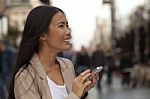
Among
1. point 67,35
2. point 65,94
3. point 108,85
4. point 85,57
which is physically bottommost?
point 108,85

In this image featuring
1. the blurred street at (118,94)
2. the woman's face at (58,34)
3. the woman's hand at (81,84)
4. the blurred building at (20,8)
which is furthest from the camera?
the blurred street at (118,94)

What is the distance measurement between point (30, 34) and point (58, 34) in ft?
→ 0.46

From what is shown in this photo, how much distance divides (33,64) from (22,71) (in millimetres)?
81

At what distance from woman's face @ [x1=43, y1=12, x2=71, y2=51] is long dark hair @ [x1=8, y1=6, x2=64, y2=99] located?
38 mm

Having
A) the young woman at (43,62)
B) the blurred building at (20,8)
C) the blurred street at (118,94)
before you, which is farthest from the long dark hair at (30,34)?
the blurred street at (118,94)

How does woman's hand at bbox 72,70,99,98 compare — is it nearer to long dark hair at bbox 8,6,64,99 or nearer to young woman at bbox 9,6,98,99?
young woman at bbox 9,6,98,99

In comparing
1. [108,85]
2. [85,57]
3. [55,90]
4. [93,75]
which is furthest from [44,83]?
[108,85]

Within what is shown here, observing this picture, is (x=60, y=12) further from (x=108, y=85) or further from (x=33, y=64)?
(x=108, y=85)

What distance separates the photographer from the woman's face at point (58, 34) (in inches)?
109

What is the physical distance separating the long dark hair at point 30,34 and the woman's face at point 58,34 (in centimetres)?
4

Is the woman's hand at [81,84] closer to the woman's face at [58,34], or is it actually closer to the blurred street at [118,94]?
the woman's face at [58,34]

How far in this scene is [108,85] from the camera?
23.3m

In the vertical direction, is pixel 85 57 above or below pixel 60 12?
below

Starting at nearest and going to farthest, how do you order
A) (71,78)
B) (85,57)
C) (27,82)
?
(27,82) < (71,78) < (85,57)
